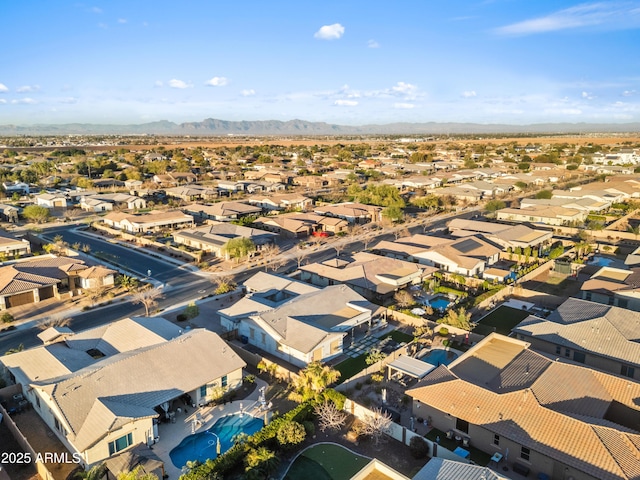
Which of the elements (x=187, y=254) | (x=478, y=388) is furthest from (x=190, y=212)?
(x=478, y=388)

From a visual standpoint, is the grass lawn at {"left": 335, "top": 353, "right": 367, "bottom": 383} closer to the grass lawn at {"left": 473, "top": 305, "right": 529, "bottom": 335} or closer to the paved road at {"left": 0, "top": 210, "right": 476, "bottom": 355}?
the grass lawn at {"left": 473, "top": 305, "right": 529, "bottom": 335}

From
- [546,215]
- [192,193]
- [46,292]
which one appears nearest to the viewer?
[46,292]

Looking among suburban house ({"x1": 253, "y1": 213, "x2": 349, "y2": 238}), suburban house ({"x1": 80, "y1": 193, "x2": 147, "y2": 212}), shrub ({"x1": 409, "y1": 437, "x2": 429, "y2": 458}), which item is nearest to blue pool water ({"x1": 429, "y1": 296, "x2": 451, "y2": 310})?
shrub ({"x1": 409, "y1": 437, "x2": 429, "y2": 458})

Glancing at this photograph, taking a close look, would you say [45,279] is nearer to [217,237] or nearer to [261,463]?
[217,237]

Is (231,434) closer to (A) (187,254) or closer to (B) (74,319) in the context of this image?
(B) (74,319)

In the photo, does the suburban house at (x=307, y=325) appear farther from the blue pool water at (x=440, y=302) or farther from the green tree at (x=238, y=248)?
the green tree at (x=238, y=248)

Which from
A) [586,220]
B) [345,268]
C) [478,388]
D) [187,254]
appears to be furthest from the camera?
[586,220]

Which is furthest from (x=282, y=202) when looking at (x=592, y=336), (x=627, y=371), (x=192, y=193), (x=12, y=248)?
(x=627, y=371)
